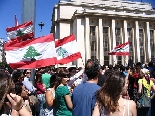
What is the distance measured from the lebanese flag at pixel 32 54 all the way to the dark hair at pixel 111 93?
3.73 m

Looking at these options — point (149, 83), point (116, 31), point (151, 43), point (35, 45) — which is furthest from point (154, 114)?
point (151, 43)

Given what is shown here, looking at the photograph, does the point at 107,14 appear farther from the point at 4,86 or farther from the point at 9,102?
the point at 4,86

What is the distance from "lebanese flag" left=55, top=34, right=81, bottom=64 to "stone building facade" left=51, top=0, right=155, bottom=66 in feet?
129

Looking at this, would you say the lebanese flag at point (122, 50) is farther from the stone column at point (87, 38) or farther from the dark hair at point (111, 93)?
the stone column at point (87, 38)

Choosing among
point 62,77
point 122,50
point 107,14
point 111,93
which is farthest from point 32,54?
point 107,14

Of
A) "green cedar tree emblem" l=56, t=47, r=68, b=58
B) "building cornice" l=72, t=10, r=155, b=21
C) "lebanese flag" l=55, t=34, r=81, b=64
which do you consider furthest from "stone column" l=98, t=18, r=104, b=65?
"green cedar tree emblem" l=56, t=47, r=68, b=58

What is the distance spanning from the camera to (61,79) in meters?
4.79

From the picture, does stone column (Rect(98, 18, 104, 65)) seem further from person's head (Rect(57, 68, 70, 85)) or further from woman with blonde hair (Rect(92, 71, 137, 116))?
woman with blonde hair (Rect(92, 71, 137, 116))

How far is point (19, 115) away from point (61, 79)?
2.20m

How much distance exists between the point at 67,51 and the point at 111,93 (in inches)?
221

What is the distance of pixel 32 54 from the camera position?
22.5 feet

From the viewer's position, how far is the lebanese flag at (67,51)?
851 cm

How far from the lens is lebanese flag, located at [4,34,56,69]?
22.2ft

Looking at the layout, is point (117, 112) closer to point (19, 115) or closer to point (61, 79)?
point (19, 115)
